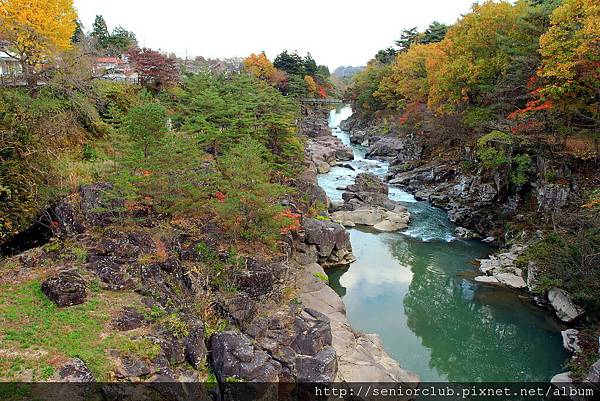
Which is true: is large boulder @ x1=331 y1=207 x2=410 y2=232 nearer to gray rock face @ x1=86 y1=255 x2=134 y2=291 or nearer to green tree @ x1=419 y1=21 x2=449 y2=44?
gray rock face @ x1=86 y1=255 x2=134 y2=291

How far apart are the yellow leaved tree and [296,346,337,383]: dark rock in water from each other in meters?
17.9

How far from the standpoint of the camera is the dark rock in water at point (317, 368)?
1196cm

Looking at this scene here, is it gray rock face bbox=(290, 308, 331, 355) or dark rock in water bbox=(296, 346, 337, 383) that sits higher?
gray rock face bbox=(290, 308, 331, 355)

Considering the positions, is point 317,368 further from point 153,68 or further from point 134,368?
point 153,68

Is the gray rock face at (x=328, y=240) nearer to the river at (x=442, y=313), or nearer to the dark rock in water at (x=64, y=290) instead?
the river at (x=442, y=313)

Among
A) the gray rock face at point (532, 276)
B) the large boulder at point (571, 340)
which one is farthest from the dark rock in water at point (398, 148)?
the large boulder at point (571, 340)

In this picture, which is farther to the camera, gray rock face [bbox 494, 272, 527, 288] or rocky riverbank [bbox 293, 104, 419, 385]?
gray rock face [bbox 494, 272, 527, 288]

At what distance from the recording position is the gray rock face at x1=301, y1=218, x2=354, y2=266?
22.0 metres

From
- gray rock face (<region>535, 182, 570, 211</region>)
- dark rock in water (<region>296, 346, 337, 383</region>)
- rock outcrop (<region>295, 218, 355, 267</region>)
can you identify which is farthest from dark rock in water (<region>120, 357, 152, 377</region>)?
gray rock face (<region>535, 182, 570, 211</region>)

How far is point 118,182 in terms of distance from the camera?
1451 cm

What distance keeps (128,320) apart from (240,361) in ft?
10.4

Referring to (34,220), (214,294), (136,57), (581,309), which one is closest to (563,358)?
(581,309)

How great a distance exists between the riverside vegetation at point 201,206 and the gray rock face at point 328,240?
4.7 inches

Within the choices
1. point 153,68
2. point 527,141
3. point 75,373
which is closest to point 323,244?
point 527,141
